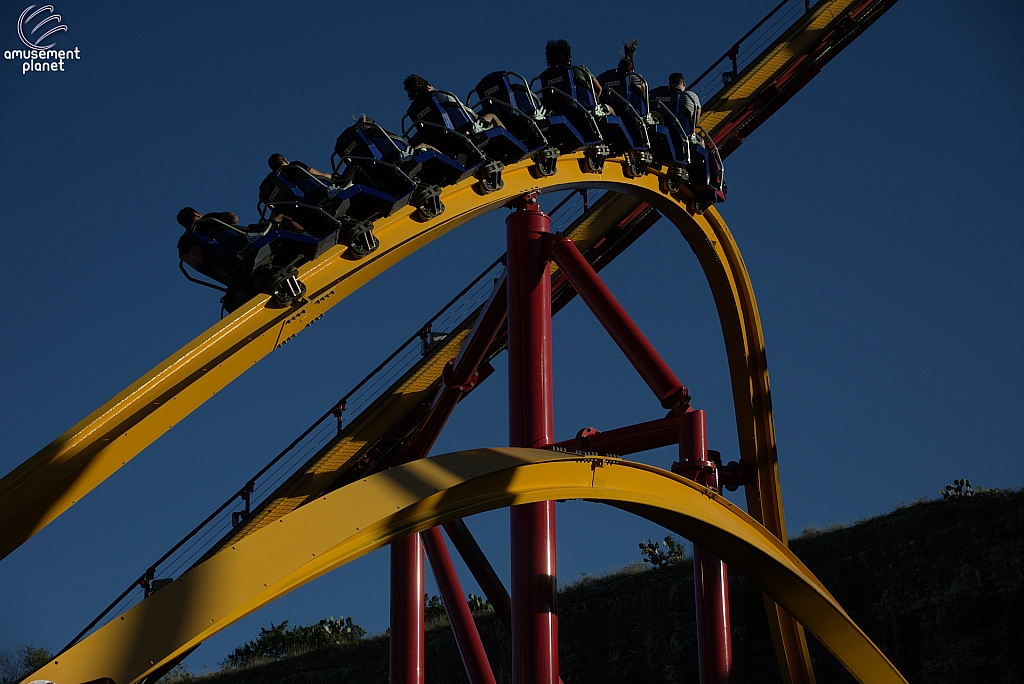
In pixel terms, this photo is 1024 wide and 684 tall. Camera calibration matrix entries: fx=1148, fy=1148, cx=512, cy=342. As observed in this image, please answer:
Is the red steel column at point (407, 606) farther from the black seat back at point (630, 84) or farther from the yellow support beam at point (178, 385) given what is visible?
the black seat back at point (630, 84)

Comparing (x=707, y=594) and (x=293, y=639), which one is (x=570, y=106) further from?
(x=293, y=639)

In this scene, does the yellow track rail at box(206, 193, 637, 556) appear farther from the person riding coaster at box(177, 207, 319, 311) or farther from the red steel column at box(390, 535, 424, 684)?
the person riding coaster at box(177, 207, 319, 311)

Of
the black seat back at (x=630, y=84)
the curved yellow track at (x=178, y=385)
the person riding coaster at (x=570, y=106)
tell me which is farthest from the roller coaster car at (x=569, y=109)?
the curved yellow track at (x=178, y=385)

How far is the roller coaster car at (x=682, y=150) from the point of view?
845 cm

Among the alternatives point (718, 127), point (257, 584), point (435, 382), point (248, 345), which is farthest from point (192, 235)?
point (718, 127)

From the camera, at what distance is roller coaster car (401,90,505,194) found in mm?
6408

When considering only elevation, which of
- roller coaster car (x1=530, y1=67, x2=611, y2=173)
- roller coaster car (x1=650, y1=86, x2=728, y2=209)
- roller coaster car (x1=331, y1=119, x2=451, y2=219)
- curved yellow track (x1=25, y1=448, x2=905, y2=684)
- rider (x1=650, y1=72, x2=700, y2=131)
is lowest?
curved yellow track (x1=25, y1=448, x2=905, y2=684)

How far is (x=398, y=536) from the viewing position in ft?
15.2

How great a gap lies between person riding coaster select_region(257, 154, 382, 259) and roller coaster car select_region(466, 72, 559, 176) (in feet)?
4.14

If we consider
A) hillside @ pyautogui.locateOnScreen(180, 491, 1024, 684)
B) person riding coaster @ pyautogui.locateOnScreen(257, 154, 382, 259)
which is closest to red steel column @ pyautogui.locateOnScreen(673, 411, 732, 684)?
person riding coaster @ pyautogui.locateOnScreen(257, 154, 382, 259)

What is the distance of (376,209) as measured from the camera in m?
6.09

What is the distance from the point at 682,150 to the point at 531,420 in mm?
2645

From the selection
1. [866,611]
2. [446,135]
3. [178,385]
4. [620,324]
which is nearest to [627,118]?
[620,324]

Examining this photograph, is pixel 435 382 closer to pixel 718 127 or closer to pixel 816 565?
pixel 718 127
